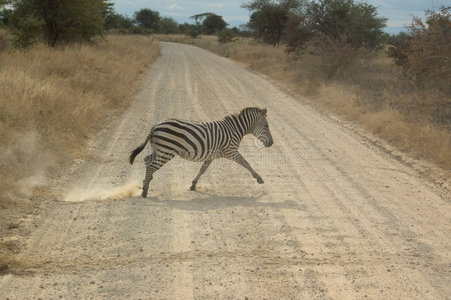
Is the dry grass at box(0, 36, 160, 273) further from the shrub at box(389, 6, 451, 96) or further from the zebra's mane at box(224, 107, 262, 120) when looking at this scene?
the shrub at box(389, 6, 451, 96)

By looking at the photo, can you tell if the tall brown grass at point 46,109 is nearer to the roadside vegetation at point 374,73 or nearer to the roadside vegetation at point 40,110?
the roadside vegetation at point 40,110

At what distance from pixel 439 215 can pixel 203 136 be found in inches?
150

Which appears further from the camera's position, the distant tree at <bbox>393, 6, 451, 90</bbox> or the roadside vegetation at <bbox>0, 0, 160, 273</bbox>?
the distant tree at <bbox>393, 6, 451, 90</bbox>

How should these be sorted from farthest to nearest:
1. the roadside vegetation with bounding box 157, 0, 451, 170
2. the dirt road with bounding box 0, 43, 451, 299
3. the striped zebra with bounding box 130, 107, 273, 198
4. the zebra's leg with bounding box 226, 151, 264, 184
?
the roadside vegetation with bounding box 157, 0, 451, 170, the zebra's leg with bounding box 226, 151, 264, 184, the striped zebra with bounding box 130, 107, 273, 198, the dirt road with bounding box 0, 43, 451, 299

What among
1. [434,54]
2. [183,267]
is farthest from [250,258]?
[434,54]

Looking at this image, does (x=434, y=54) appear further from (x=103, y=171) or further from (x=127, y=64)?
(x=127, y=64)

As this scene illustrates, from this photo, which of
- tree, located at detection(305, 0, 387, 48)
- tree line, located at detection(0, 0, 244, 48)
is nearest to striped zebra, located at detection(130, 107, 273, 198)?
tree line, located at detection(0, 0, 244, 48)

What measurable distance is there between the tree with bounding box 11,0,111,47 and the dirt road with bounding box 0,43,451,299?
14.2 meters

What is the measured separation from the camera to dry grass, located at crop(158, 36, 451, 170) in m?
11.2

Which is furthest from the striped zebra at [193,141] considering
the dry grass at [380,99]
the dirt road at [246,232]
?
the dry grass at [380,99]

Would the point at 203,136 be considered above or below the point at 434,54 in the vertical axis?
below

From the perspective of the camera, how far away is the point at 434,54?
13.9m

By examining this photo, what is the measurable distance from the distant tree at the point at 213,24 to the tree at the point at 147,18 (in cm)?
1013

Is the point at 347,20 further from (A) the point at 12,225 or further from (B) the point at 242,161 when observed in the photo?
(A) the point at 12,225
